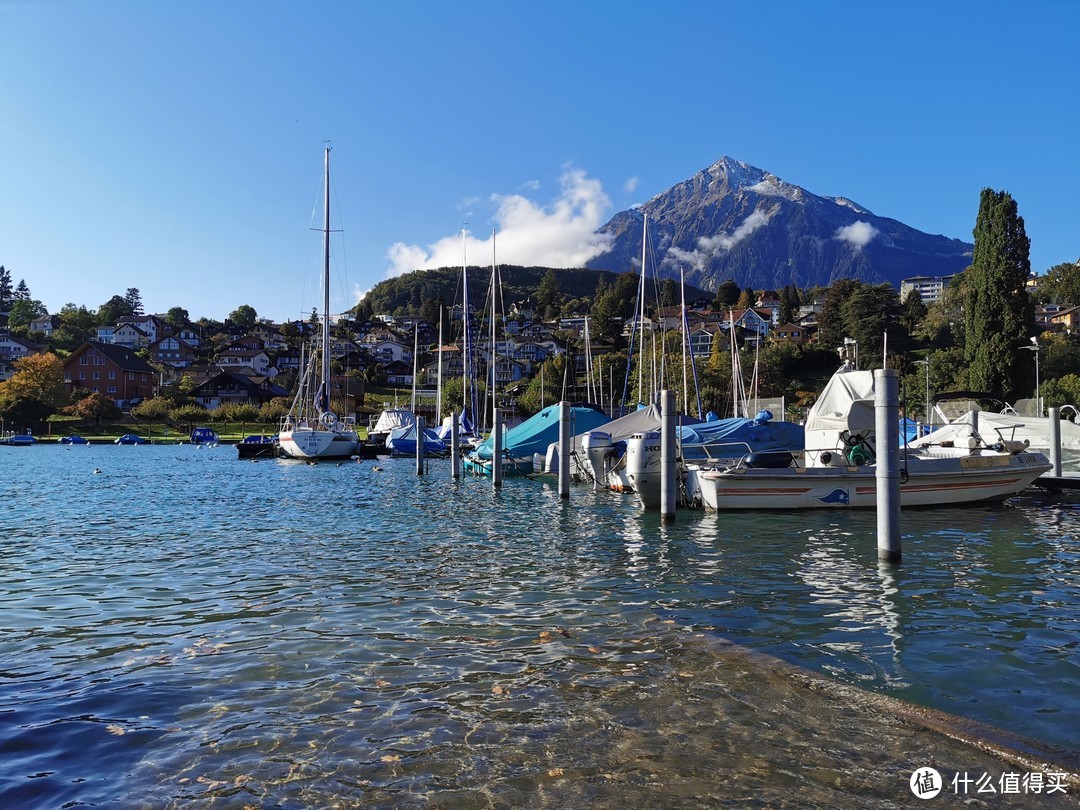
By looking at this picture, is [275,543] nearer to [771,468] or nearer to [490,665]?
[490,665]

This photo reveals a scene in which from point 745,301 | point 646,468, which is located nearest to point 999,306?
point 646,468

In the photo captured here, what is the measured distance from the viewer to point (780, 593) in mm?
11172

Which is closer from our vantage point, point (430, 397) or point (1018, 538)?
point (1018, 538)

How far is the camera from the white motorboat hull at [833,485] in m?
20.6

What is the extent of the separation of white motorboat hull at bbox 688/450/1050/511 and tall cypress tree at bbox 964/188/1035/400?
1793 inches

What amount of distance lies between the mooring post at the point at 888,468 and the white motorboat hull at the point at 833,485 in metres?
7.07

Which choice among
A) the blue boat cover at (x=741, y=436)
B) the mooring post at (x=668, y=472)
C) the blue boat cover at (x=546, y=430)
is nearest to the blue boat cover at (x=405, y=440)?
the blue boat cover at (x=546, y=430)

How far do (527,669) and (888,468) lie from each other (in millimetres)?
8378

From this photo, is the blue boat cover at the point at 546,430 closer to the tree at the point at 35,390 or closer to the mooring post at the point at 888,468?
the mooring post at the point at 888,468

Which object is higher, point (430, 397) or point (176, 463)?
point (430, 397)

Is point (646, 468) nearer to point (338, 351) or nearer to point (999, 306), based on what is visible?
point (999, 306)

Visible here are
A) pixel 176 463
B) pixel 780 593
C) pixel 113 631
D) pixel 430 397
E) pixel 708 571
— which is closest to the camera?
pixel 113 631

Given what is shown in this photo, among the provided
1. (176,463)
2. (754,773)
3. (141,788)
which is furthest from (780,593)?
(176,463)

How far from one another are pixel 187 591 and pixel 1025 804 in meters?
10.9
